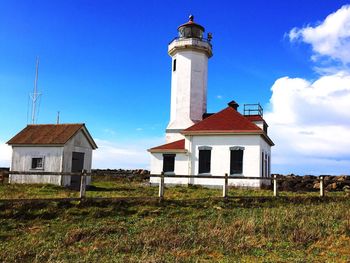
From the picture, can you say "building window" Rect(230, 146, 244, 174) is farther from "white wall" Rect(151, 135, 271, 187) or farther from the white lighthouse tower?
the white lighthouse tower

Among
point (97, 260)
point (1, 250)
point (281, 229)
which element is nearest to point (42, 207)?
point (1, 250)

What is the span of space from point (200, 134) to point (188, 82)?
5994 millimetres

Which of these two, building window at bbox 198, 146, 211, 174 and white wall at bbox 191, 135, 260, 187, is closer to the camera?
white wall at bbox 191, 135, 260, 187

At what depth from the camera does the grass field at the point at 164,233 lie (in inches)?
293

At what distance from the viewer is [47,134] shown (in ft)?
75.2

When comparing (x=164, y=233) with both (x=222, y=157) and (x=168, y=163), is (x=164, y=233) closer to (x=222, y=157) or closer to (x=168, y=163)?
Answer: (x=222, y=157)

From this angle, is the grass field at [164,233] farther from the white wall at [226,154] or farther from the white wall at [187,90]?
the white wall at [187,90]

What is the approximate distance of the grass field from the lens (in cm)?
743

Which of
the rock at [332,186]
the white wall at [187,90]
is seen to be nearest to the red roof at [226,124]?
the white wall at [187,90]

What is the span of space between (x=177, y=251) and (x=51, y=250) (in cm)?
259

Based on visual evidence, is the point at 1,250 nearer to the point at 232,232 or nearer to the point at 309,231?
the point at 232,232

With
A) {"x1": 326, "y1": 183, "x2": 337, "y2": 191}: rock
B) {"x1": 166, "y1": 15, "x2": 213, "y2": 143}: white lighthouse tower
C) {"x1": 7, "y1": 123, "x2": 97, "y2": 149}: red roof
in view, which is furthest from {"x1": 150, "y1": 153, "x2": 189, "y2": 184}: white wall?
{"x1": 326, "y1": 183, "x2": 337, "y2": 191}: rock

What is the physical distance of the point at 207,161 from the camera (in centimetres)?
2434

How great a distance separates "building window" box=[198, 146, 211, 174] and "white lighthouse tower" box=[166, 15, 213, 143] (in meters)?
3.99
